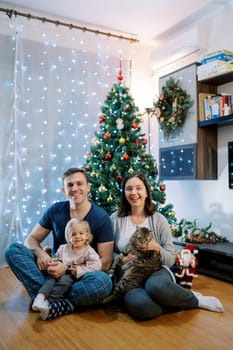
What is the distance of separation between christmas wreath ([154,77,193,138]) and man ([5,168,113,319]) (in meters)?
1.48

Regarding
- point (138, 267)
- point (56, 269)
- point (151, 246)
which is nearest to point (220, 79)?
point (151, 246)

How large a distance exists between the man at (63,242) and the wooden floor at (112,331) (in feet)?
0.40

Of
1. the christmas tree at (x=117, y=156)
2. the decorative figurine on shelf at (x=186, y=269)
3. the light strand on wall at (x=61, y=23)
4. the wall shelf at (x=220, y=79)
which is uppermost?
the light strand on wall at (x=61, y=23)

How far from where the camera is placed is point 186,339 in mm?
1789

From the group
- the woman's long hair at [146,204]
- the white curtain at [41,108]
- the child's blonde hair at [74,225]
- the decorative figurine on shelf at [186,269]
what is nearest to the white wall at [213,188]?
the decorative figurine on shelf at [186,269]

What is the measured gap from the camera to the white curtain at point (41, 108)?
3484 millimetres

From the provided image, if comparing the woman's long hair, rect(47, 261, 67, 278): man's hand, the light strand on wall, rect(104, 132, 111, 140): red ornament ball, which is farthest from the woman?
the light strand on wall

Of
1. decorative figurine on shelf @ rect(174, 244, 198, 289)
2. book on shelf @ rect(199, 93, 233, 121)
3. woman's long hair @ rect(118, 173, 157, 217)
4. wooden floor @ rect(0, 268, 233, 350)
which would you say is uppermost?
book on shelf @ rect(199, 93, 233, 121)

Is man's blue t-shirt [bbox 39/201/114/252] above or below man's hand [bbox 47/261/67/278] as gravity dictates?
above

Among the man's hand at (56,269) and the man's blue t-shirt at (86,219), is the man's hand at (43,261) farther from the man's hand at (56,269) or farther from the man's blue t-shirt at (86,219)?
the man's blue t-shirt at (86,219)

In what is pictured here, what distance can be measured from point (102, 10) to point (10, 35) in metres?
1.01

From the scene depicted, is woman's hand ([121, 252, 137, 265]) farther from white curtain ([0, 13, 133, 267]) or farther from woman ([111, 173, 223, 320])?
white curtain ([0, 13, 133, 267])

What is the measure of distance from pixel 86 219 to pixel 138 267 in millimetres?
513

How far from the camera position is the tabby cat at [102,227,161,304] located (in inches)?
84.5
